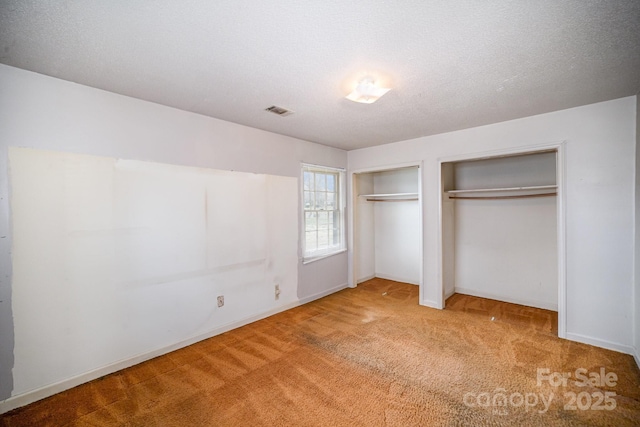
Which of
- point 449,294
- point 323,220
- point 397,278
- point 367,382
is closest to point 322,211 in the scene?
point 323,220

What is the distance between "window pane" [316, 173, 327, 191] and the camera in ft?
15.2

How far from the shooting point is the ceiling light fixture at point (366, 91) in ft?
7.48

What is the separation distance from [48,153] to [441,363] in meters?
3.81

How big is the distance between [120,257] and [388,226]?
4.45 metres

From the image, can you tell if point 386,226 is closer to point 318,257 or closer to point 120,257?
point 318,257

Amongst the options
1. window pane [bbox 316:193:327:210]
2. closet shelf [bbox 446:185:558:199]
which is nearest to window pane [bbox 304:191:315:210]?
window pane [bbox 316:193:327:210]

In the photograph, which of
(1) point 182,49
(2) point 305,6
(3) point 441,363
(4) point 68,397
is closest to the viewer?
(2) point 305,6

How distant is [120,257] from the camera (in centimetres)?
257

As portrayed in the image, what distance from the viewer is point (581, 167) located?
299 cm

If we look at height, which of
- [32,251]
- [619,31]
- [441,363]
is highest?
[619,31]

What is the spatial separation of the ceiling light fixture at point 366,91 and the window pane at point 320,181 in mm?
2272

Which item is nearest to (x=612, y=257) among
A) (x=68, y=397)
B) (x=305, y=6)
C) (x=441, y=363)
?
(x=441, y=363)

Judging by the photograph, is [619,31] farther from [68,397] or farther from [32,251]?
[68,397]

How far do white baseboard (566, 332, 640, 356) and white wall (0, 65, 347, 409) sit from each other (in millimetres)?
3615
